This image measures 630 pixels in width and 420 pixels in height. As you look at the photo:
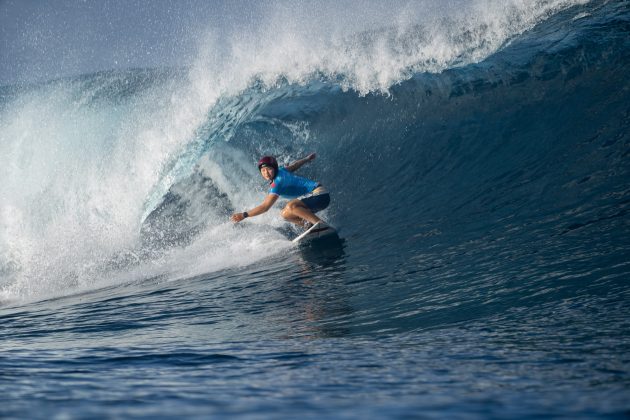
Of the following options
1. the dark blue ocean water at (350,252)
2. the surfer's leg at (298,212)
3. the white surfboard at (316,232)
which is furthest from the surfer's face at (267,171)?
the dark blue ocean water at (350,252)

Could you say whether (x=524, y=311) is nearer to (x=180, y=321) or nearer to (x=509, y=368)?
(x=509, y=368)

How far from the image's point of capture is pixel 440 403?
1.97 meters

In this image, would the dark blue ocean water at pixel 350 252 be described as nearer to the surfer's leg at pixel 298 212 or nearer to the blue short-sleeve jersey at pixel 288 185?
the surfer's leg at pixel 298 212

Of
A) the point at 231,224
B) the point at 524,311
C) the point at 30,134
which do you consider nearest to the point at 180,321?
the point at 524,311

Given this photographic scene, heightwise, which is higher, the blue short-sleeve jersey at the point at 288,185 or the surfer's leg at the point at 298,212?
the blue short-sleeve jersey at the point at 288,185

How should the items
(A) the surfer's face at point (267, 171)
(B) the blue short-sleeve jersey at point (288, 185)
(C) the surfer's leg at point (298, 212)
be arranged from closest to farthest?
1. (A) the surfer's face at point (267, 171)
2. (B) the blue short-sleeve jersey at point (288, 185)
3. (C) the surfer's leg at point (298, 212)

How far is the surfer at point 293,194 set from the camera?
763 cm

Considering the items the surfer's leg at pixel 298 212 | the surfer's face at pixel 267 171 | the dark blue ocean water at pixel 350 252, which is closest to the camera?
→ the dark blue ocean water at pixel 350 252

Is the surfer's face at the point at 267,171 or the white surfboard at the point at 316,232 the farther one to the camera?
the white surfboard at the point at 316,232

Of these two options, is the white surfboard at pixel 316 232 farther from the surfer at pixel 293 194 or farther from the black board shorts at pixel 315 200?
the black board shorts at pixel 315 200

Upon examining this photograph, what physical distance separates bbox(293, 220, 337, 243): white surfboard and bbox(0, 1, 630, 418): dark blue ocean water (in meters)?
0.20

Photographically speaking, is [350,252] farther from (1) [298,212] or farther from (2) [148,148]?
(2) [148,148]

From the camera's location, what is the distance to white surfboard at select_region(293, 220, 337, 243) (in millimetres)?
7785

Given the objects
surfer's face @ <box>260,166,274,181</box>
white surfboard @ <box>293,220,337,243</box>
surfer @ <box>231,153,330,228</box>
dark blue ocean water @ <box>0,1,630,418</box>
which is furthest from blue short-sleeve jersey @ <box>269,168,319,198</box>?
dark blue ocean water @ <box>0,1,630,418</box>
